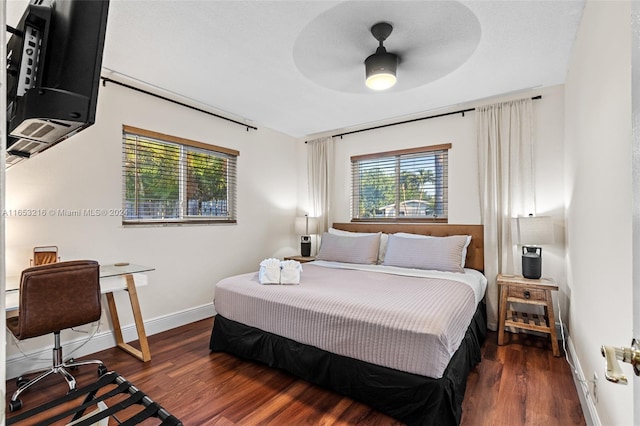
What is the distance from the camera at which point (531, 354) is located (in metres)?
2.70

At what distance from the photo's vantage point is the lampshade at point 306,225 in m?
4.52

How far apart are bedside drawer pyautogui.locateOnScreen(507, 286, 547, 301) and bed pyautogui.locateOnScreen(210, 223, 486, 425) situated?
26 centimetres

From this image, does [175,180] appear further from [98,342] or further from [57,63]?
[57,63]

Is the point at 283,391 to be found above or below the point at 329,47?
below

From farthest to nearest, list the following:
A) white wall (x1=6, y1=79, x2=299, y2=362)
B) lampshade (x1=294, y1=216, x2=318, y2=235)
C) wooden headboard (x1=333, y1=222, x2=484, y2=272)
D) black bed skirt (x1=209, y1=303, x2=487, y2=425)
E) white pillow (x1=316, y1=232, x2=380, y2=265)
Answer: lampshade (x1=294, y1=216, x2=318, y2=235)
white pillow (x1=316, y1=232, x2=380, y2=265)
wooden headboard (x1=333, y1=222, x2=484, y2=272)
white wall (x1=6, y1=79, x2=299, y2=362)
black bed skirt (x1=209, y1=303, x2=487, y2=425)

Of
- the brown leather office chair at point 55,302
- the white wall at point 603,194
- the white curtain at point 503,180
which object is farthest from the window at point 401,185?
the brown leather office chair at point 55,302

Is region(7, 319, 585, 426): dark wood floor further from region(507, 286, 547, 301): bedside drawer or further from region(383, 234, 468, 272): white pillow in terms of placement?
region(383, 234, 468, 272): white pillow

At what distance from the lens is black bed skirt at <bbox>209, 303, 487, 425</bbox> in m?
1.70

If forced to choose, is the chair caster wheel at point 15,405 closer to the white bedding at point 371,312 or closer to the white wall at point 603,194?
the white bedding at point 371,312

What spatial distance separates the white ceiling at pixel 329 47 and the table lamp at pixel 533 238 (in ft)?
4.41

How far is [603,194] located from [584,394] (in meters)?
1.32

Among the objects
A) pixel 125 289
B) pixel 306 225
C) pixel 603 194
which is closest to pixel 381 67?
pixel 603 194

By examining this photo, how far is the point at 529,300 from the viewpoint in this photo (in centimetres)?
281

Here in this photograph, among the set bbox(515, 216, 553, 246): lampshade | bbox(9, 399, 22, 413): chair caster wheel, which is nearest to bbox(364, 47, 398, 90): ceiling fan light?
bbox(515, 216, 553, 246): lampshade
